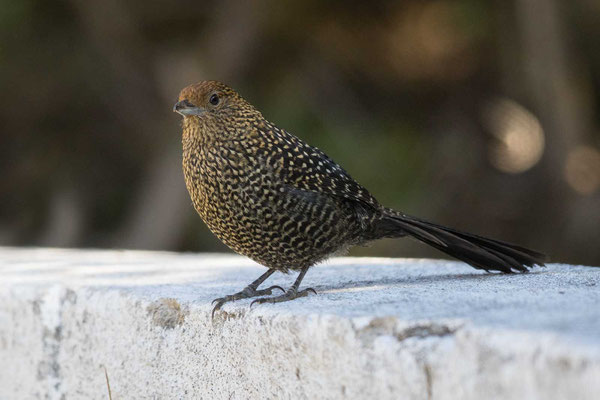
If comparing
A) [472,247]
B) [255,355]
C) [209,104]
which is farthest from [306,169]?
[255,355]

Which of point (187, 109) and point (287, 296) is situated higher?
point (187, 109)

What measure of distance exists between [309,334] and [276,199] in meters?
0.84

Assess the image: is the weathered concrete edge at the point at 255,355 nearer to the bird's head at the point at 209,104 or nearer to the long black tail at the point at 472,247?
the bird's head at the point at 209,104

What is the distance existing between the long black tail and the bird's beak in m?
0.81

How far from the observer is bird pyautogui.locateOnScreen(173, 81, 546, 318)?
2.88 meters

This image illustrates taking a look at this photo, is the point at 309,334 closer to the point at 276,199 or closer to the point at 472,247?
the point at 276,199

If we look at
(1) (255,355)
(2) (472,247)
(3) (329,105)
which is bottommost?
(1) (255,355)

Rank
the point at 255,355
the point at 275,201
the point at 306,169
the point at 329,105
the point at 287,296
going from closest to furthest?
1. the point at 255,355
2. the point at 287,296
3. the point at 275,201
4. the point at 306,169
5. the point at 329,105

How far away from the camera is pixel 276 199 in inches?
114

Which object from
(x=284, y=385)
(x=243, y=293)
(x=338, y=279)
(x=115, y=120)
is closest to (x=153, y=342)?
(x=243, y=293)

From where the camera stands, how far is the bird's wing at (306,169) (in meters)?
2.98

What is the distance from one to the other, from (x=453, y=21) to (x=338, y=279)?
18.2ft

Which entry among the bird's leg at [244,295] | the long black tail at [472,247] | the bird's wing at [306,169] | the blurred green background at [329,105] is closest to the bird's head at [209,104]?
the bird's wing at [306,169]

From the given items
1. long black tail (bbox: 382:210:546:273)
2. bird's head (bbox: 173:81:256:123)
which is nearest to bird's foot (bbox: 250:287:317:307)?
long black tail (bbox: 382:210:546:273)
